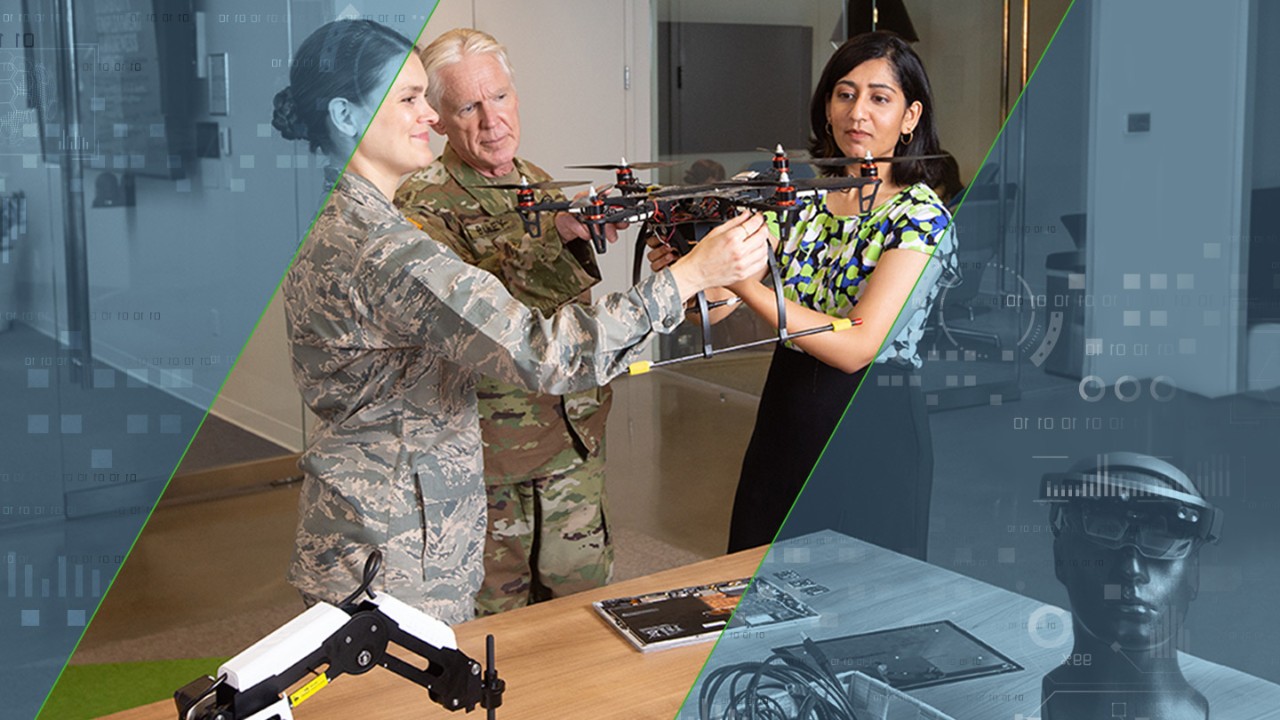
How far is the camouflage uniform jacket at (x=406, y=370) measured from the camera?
5.52 feet

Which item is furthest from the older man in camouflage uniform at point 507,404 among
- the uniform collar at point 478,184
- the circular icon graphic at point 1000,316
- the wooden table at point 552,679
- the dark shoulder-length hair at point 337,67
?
the circular icon graphic at point 1000,316

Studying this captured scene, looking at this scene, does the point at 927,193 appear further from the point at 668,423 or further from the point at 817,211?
the point at 668,423

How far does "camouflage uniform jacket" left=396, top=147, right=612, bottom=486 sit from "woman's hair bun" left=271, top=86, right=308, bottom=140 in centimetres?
46

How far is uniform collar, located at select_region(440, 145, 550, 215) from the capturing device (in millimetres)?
2484

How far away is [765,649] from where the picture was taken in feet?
3.62

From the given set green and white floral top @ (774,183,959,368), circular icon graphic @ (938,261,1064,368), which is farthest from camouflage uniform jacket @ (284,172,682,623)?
circular icon graphic @ (938,261,1064,368)

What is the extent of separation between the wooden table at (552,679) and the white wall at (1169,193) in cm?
93

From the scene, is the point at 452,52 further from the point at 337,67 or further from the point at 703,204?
the point at 703,204

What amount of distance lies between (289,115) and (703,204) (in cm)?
63

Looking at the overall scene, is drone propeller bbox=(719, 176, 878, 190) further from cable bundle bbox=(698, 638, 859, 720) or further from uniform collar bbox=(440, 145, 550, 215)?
uniform collar bbox=(440, 145, 550, 215)

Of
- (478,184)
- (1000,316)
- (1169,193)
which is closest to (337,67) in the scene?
(478,184)

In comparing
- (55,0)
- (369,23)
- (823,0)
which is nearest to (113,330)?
(55,0)

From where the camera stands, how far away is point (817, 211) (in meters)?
2.13

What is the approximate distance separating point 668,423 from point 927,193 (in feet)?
13.6
